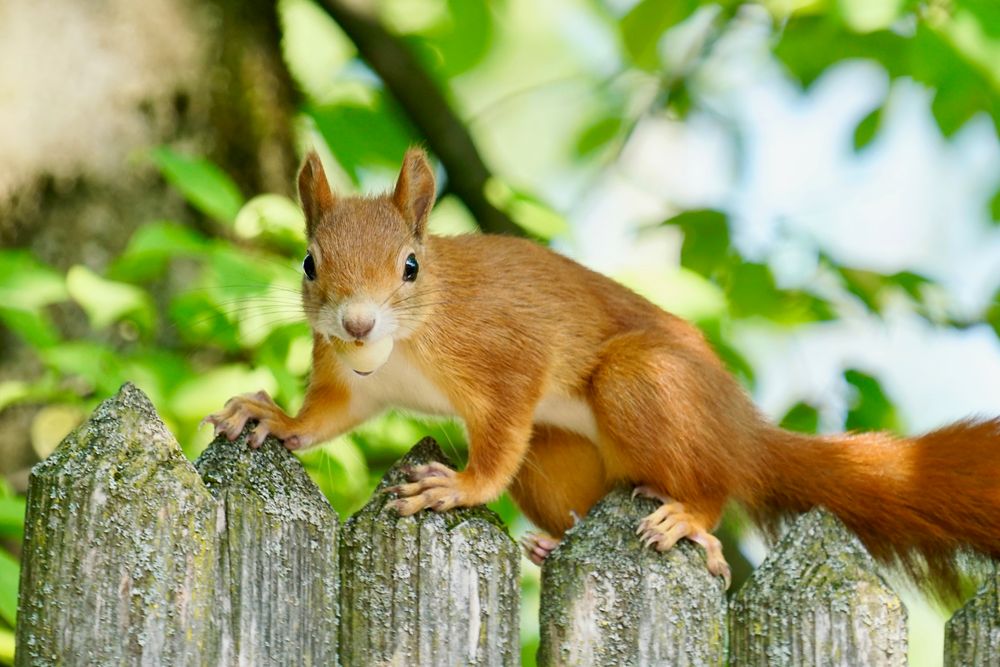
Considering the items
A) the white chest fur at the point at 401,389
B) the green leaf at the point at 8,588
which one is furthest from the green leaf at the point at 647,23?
the green leaf at the point at 8,588

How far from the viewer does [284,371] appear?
84.5 inches

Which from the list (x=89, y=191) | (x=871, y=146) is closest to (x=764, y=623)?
(x=871, y=146)

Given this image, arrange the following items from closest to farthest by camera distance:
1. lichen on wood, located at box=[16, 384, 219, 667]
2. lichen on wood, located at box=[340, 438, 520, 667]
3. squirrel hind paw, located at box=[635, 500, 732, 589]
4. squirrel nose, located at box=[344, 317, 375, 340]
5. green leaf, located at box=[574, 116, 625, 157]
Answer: lichen on wood, located at box=[16, 384, 219, 667]
lichen on wood, located at box=[340, 438, 520, 667]
squirrel hind paw, located at box=[635, 500, 732, 589]
squirrel nose, located at box=[344, 317, 375, 340]
green leaf, located at box=[574, 116, 625, 157]

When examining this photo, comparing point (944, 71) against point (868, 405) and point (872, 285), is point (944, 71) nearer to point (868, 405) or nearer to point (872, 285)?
point (872, 285)

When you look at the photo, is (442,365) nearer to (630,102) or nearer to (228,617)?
(228,617)

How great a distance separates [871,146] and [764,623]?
1.42 metres

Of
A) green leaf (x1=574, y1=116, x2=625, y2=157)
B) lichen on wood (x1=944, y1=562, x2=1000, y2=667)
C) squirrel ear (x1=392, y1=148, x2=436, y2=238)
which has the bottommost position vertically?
lichen on wood (x1=944, y1=562, x2=1000, y2=667)

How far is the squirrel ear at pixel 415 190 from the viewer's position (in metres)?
2.04

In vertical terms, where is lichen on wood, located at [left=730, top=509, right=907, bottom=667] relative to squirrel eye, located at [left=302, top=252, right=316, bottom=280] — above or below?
below

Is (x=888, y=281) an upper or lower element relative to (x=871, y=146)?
lower

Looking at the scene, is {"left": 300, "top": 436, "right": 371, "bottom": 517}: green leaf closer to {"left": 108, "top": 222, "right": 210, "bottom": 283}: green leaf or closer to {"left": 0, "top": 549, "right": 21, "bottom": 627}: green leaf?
{"left": 108, "top": 222, "right": 210, "bottom": 283}: green leaf

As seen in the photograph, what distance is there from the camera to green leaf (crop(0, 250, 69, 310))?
2.09 metres

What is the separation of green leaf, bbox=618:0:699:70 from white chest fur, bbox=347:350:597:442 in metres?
0.78

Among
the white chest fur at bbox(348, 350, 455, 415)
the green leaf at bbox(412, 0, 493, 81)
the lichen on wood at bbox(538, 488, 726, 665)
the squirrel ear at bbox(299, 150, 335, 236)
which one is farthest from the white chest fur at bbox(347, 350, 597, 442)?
the green leaf at bbox(412, 0, 493, 81)
